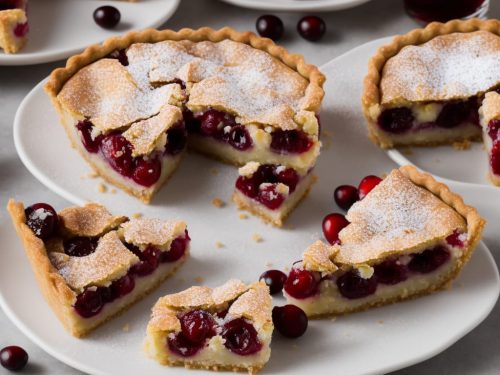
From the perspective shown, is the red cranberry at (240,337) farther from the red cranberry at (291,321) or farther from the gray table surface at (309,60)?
the gray table surface at (309,60)

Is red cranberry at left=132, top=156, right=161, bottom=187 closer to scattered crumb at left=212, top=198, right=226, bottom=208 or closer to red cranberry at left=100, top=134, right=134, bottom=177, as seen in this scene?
red cranberry at left=100, top=134, right=134, bottom=177

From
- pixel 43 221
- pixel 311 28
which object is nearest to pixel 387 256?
pixel 43 221

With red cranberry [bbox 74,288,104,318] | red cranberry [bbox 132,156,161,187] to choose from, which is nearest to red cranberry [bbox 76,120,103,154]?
red cranberry [bbox 132,156,161,187]

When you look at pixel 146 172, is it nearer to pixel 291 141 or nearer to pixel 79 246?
pixel 79 246

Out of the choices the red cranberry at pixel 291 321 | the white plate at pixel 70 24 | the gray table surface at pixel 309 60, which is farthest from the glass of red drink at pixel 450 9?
the red cranberry at pixel 291 321

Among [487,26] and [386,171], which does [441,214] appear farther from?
[487,26]

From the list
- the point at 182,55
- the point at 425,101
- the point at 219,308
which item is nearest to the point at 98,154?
the point at 182,55
